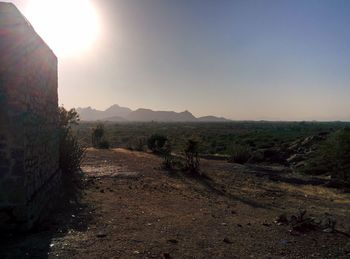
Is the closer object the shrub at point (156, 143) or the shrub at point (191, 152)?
the shrub at point (191, 152)

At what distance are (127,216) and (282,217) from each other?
3.27m

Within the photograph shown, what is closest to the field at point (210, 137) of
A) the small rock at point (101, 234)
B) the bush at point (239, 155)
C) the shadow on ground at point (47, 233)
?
the bush at point (239, 155)

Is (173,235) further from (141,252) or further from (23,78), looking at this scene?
(23,78)

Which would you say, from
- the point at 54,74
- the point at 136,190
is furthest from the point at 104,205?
the point at 54,74

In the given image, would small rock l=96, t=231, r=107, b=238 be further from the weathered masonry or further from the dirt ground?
the weathered masonry

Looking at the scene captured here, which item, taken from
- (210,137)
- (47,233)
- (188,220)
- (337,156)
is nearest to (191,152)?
(337,156)

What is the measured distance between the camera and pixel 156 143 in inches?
985

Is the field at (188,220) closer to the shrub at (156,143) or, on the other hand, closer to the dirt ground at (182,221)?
the dirt ground at (182,221)

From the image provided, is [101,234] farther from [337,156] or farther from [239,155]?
[239,155]

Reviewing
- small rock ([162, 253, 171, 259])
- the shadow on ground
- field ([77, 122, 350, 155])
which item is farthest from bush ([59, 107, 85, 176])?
small rock ([162, 253, 171, 259])

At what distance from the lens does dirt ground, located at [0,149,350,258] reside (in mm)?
6504

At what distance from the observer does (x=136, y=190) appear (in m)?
12.5

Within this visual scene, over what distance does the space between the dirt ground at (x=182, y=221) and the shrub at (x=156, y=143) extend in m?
9.22

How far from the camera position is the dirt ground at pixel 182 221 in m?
6.50
